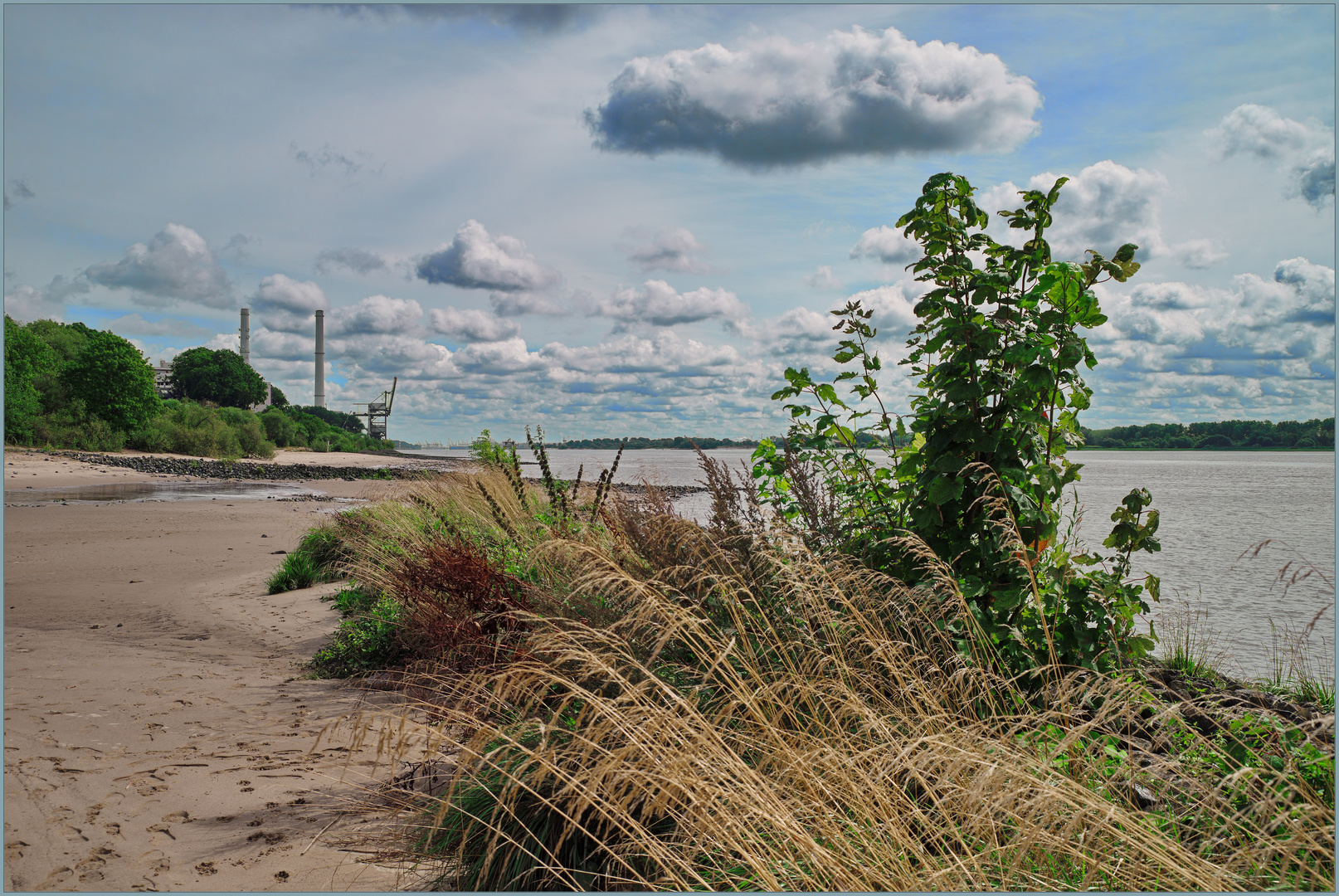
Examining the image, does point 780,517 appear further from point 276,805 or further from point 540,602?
point 276,805

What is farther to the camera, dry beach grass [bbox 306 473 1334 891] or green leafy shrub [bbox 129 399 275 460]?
green leafy shrub [bbox 129 399 275 460]

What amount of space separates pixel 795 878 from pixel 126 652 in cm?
720

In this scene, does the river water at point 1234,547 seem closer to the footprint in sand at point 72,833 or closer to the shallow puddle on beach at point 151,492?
the footprint in sand at point 72,833

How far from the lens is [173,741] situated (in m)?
4.50

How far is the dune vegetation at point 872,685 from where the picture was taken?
2307 millimetres

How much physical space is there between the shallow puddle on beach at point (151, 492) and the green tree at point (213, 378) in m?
48.1

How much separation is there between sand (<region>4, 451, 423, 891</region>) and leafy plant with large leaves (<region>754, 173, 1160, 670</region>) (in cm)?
334

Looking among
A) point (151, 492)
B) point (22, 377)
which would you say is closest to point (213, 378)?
point (22, 377)

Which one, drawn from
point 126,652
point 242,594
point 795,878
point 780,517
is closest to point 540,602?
point 780,517

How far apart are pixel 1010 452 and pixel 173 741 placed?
5.57 metres

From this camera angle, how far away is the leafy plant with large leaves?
3889 millimetres

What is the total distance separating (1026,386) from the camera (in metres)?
3.86

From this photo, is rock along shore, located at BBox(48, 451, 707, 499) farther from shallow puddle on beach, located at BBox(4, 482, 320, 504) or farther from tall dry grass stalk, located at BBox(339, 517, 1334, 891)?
tall dry grass stalk, located at BBox(339, 517, 1334, 891)

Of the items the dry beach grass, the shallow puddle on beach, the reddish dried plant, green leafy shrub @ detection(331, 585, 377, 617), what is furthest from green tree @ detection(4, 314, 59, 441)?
the dry beach grass
